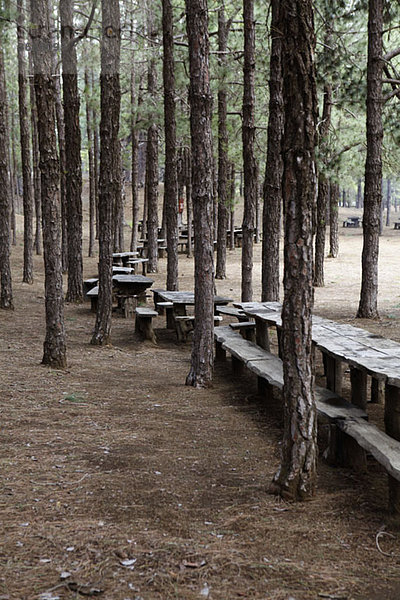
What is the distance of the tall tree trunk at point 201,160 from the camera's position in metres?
7.11

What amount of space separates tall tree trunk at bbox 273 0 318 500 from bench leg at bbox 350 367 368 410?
1869 millimetres

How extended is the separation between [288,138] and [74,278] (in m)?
11.7

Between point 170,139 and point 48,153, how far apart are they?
23.9 feet

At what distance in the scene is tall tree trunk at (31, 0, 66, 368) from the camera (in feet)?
24.5

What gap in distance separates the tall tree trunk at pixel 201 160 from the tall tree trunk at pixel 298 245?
318cm

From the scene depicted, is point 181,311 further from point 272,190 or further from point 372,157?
point 372,157

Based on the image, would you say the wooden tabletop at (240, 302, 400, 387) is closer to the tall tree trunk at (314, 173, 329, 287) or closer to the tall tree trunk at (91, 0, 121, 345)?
the tall tree trunk at (91, 0, 121, 345)

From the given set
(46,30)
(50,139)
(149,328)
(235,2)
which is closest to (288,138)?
(50,139)

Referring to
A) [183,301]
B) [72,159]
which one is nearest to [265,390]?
[183,301]

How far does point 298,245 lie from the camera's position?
412cm

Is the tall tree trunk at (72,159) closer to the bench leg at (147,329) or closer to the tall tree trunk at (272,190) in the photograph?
the bench leg at (147,329)

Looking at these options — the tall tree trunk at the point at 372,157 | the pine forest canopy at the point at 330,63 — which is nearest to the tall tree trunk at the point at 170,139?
the pine forest canopy at the point at 330,63

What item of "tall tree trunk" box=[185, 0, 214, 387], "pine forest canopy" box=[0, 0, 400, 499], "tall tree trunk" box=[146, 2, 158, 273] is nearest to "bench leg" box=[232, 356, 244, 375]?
"pine forest canopy" box=[0, 0, 400, 499]

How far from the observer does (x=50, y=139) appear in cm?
748
